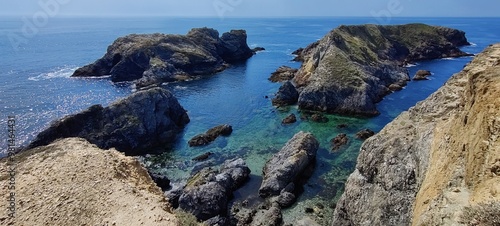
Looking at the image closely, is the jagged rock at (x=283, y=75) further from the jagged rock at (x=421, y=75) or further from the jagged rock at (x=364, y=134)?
the jagged rock at (x=364, y=134)

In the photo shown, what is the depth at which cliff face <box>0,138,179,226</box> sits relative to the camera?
22406 mm

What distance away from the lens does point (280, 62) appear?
449ft

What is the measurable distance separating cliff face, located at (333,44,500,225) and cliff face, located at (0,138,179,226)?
16.3 metres

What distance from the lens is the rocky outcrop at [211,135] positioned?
191ft

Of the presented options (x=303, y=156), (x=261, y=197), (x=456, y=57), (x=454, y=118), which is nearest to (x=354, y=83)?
(x=303, y=156)

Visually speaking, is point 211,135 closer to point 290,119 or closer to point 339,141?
point 290,119

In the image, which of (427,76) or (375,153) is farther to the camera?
(427,76)

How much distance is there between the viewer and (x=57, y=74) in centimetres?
11381

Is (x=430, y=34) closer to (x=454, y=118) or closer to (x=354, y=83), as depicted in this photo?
(x=354, y=83)

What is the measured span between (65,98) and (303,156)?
224 feet

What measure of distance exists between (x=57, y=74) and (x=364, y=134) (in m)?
103

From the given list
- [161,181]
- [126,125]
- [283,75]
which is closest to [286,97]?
[283,75]

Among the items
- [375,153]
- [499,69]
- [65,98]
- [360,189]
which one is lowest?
[65,98]

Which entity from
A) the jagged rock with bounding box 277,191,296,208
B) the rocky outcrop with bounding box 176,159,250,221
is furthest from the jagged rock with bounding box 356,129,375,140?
the rocky outcrop with bounding box 176,159,250,221
